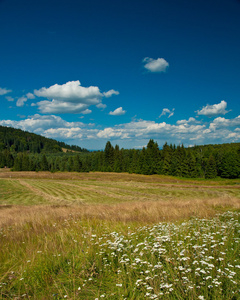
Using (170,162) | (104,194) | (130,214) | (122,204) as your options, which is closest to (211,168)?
(170,162)

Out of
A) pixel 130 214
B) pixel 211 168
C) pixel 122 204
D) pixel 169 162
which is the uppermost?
pixel 169 162

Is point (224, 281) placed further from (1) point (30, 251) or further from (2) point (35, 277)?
(1) point (30, 251)

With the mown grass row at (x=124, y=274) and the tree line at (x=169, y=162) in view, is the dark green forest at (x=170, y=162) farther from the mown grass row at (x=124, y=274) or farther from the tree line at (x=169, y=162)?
the mown grass row at (x=124, y=274)

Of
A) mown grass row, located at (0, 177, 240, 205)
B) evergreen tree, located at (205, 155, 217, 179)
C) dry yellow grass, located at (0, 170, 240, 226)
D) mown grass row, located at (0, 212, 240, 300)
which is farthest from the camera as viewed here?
evergreen tree, located at (205, 155, 217, 179)

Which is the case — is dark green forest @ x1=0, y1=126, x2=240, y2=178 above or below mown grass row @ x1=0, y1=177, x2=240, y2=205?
above

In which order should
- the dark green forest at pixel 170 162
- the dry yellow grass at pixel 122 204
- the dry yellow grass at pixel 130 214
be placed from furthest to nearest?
the dark green forest at pixel 170 162
the dry yellow grass at pixel 122 204
the dry yellow grass at pixel 130 214

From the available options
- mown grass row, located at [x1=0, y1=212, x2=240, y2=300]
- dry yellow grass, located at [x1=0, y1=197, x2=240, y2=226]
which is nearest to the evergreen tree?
dry yellow grass, located at [x1=0, y1=197, x2=240, y2=226]

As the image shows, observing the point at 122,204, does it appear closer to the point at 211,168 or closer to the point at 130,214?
the point at 130,214

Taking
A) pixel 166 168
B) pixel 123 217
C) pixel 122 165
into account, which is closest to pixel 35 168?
pixel 122 165

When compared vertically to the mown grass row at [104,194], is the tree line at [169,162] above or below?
above

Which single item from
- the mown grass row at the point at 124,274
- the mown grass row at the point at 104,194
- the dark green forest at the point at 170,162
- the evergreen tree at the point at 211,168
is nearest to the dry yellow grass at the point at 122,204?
the mown grass row at the point at 104,194

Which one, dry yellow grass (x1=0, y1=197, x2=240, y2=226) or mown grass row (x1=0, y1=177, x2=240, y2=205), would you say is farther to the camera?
mown grass row (x1=0, y1=177, x2=240, y2=205)

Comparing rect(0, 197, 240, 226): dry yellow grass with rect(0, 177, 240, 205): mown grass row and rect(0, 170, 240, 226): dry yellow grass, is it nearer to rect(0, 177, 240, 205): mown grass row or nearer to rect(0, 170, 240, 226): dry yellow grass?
rect(0, 170, 240, 226): dry yellow grass

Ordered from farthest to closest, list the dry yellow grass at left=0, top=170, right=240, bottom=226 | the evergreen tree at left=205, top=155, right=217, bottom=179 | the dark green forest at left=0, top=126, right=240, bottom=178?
the evergreen tree at left=205, top=155, right=217, bottom=179
the dark green forest at left=0, top=126, right=240, bottom=178
the dry yellow grass at left=0, top=170, right=240, bottom=226
